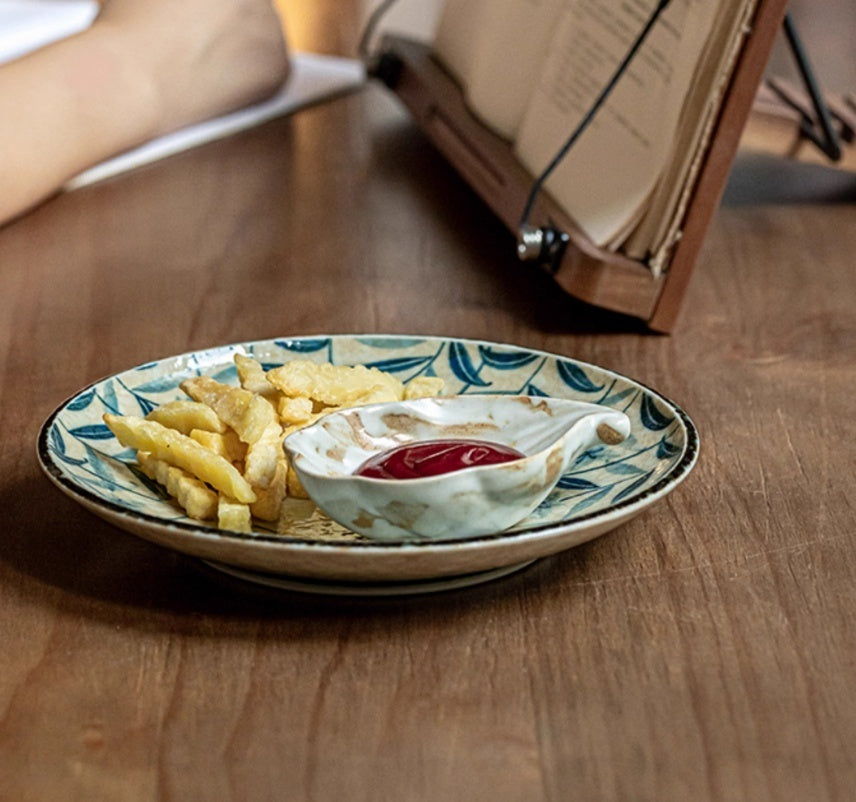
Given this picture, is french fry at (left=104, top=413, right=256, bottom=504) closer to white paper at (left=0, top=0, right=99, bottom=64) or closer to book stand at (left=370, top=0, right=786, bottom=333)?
book stand at (left=370, top=0, right=786, bottom=333)

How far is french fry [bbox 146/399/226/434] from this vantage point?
2.17 feet

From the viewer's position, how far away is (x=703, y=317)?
3.43 ft

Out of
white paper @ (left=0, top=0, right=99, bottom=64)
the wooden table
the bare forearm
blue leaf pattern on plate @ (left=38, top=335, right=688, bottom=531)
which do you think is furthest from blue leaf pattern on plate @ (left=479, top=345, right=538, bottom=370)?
white paper @ (left=0, top=0, right=99, bottom=64)

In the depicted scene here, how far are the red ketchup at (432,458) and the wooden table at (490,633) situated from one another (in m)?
0.06

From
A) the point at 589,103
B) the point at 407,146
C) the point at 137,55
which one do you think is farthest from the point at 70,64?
the point at 589,103

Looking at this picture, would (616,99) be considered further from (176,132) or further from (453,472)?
(176,132)

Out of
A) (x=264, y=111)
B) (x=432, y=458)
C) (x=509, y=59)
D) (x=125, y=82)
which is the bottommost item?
(x=264, y=111)

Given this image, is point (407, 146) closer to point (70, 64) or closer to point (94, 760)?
point (70, 64)

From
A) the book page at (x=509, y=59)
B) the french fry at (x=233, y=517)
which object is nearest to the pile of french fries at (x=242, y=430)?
the french fry at (x=233, y=517)

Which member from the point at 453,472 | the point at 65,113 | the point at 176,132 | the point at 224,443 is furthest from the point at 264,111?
the point at 453,472

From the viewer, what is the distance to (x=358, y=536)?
61cm

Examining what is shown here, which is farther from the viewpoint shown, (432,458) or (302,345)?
(302,345)

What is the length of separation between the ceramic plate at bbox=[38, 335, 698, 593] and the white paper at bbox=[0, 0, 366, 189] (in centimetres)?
70

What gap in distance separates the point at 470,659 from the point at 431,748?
0.06m
